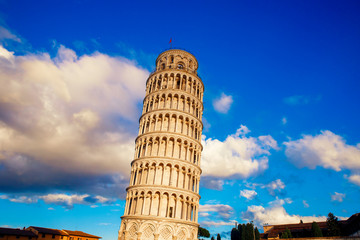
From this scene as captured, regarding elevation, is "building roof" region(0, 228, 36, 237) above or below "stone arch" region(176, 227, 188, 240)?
below

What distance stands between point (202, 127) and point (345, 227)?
35101 millimetres

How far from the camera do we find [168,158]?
36.5 metres

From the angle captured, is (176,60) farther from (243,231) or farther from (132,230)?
(243,231)

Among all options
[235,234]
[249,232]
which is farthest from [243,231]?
[235,234]

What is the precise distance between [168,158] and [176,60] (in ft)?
65.6

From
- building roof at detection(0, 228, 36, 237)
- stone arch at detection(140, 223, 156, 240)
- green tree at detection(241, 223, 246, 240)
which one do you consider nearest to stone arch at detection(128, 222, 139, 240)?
stone arch at detection(140, 223, 156, 240)

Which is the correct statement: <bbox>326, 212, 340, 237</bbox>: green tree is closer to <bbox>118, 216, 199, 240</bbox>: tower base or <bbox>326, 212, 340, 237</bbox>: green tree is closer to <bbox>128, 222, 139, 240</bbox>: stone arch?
<bbox>118, 216, 199, 240</bbox>: tower base

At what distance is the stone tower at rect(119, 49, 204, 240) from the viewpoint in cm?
3328

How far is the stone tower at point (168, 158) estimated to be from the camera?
3328 centimetres

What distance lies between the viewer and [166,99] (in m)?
41.8

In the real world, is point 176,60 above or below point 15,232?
above

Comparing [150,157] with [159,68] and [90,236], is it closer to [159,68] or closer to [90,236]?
[159,68]

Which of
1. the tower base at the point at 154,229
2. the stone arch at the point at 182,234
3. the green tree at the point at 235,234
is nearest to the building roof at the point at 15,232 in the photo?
the tower base at the point at 154,229

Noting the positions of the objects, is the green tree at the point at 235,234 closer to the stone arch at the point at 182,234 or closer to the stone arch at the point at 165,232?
the stone arch at the point at 182,234
